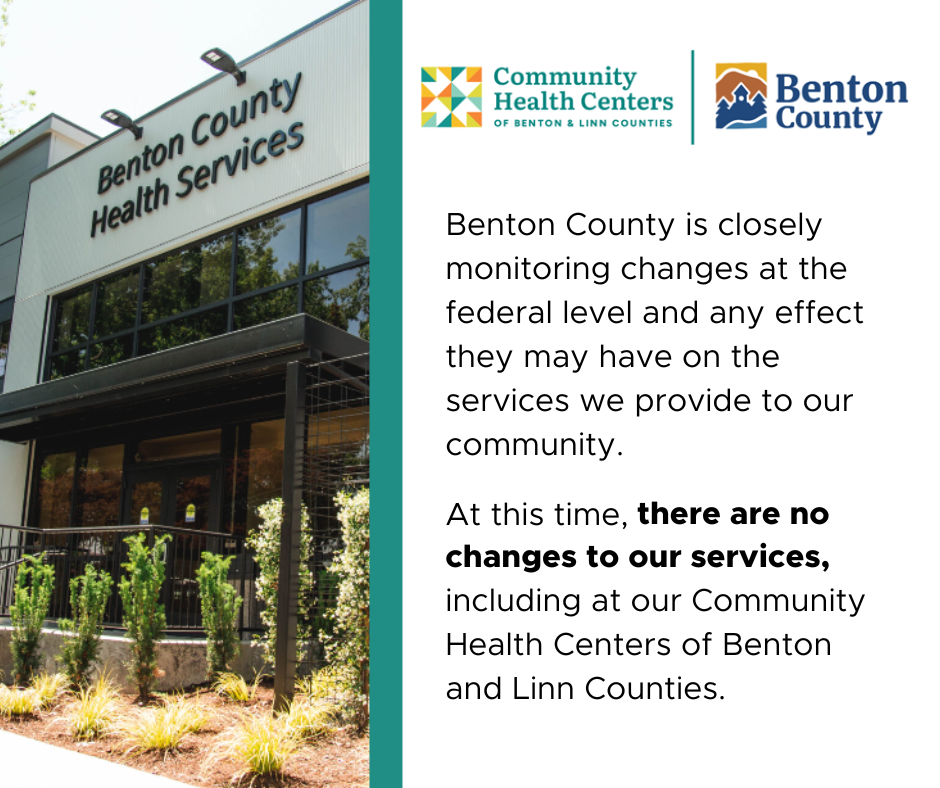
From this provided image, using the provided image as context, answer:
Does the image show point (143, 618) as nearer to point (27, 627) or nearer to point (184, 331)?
point (27, 627)

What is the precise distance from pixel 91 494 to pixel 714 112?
12.5 metres

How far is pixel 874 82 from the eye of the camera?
2.42 meters

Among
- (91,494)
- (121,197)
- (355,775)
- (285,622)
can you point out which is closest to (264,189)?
(121,197)

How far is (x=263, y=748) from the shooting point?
174 inches

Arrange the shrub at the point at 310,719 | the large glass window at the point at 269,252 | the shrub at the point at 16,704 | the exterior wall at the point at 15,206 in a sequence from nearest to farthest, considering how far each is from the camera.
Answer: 1. the shrub at the point at 310,719
2. the shrub at the point at 16,704
3. the large glass window at the point at 269,252
4. the exterior wall at the point at 15,206

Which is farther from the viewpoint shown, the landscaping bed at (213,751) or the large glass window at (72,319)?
the large glass window at (72,319)

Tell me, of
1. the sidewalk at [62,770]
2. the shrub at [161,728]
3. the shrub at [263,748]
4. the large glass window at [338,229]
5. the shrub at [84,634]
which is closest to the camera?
the shrub at [263,748]

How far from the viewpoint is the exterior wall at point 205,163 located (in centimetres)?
981

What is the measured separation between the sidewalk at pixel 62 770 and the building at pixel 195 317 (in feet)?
8.11

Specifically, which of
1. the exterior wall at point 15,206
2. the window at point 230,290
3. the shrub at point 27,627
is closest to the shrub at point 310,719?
the shrub at point 27,627

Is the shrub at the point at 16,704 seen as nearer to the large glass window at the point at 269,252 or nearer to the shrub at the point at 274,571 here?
the shrub at the point at 274,571

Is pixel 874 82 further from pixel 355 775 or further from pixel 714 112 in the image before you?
pixel 355 775

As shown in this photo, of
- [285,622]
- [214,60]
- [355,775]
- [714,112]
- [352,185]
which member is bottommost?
[355,775]

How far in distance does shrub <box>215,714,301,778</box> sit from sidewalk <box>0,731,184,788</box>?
367mm
